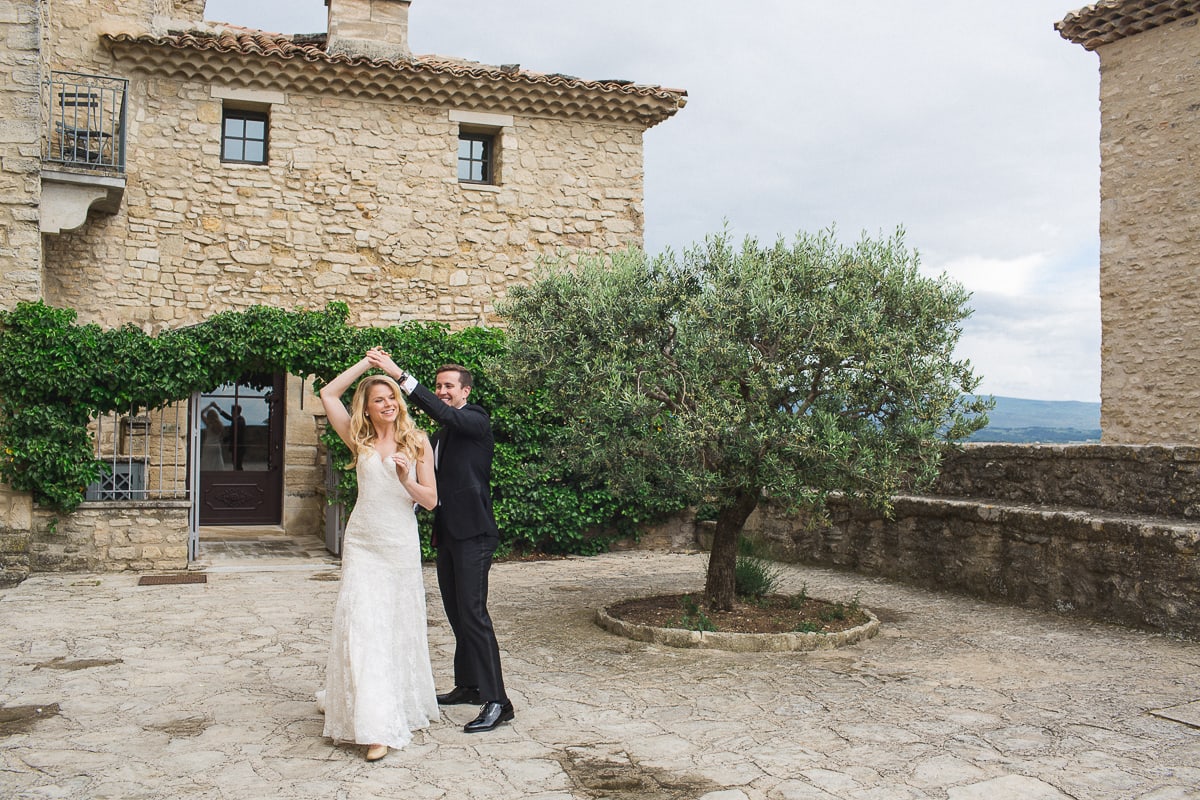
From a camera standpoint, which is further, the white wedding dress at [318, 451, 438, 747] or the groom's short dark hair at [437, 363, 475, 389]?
the groom's short dark hair at [437, 363, 475, 389]

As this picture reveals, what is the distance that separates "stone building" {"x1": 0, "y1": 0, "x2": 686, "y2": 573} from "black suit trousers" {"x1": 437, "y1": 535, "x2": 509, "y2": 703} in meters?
6.61

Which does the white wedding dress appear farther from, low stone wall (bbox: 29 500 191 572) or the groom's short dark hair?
low stone wall (bbox: 29 500 191 572)

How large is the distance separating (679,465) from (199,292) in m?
8.66

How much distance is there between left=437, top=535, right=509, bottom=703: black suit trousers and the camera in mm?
4805

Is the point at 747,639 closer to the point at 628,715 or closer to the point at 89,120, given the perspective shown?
the point at 628,715

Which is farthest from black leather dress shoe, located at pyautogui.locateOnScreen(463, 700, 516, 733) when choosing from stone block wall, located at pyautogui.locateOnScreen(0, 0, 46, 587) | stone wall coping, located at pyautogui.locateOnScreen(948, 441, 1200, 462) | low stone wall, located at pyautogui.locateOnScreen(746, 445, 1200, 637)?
stone block wall, located at pyautogui.locateOnScreen(0, 0, 46, 587)

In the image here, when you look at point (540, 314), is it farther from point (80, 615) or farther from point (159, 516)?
point (159, 516)

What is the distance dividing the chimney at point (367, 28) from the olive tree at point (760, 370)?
8.52 meters

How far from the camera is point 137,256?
1259 cm

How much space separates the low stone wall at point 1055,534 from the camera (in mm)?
6973

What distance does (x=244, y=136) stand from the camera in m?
13.4

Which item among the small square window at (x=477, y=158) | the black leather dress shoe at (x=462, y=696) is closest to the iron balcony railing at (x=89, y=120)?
the small square window at (x=477, y=158)

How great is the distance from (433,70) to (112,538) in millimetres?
7217

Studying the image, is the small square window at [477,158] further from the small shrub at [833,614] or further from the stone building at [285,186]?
the small shrub at [833,614]
